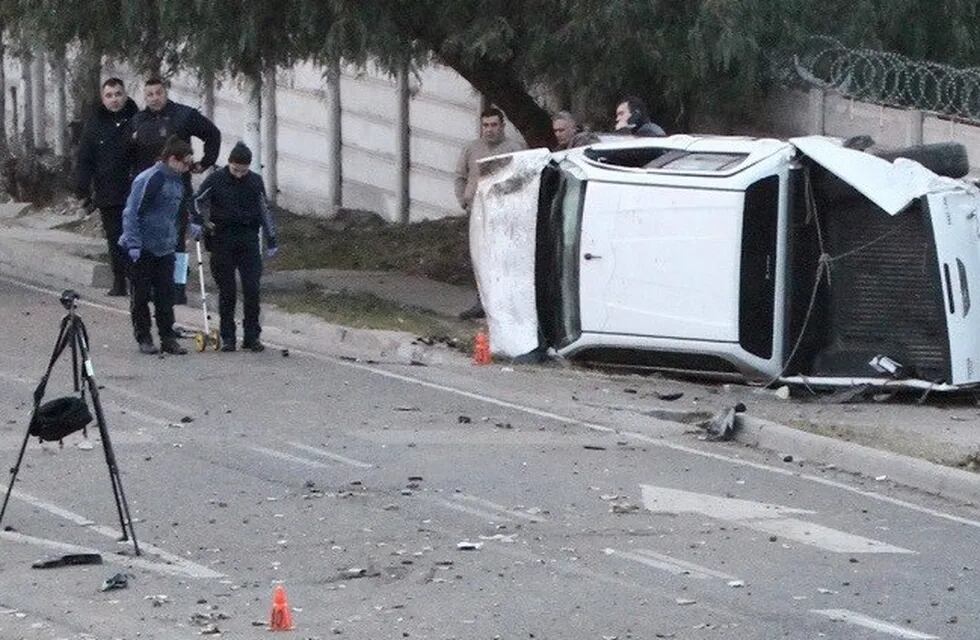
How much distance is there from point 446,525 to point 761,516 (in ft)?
5.31

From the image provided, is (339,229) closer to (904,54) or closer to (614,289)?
(904,54)

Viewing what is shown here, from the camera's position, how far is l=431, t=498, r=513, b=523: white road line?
11719 millimetres

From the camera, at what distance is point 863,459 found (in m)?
13.4

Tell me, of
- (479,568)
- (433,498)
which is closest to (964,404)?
(433,498)

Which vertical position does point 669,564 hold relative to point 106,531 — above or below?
above

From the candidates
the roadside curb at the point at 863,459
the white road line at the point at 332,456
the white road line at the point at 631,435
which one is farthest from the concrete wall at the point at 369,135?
the white road line at the point at 332,456

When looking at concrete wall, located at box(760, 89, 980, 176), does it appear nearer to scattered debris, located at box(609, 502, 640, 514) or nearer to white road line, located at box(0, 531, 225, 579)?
scattered debris, located at box(609, 502, 640, 514)

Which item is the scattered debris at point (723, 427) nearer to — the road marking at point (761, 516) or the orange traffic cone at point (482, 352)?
the road marking at point (761, 516)

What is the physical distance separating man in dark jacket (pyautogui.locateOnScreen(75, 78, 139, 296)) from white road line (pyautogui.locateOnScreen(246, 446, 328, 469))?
653cm

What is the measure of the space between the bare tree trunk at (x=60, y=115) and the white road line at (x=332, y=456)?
690 inches

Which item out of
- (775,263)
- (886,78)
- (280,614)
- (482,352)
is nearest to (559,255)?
(482,352)

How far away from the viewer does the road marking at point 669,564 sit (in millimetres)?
10555

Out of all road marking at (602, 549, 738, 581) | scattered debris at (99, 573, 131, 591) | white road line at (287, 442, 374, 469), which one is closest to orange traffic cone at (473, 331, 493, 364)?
white road line at (287, 442, 374, 469)

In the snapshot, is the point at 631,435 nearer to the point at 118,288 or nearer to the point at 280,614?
the point at 280,614
